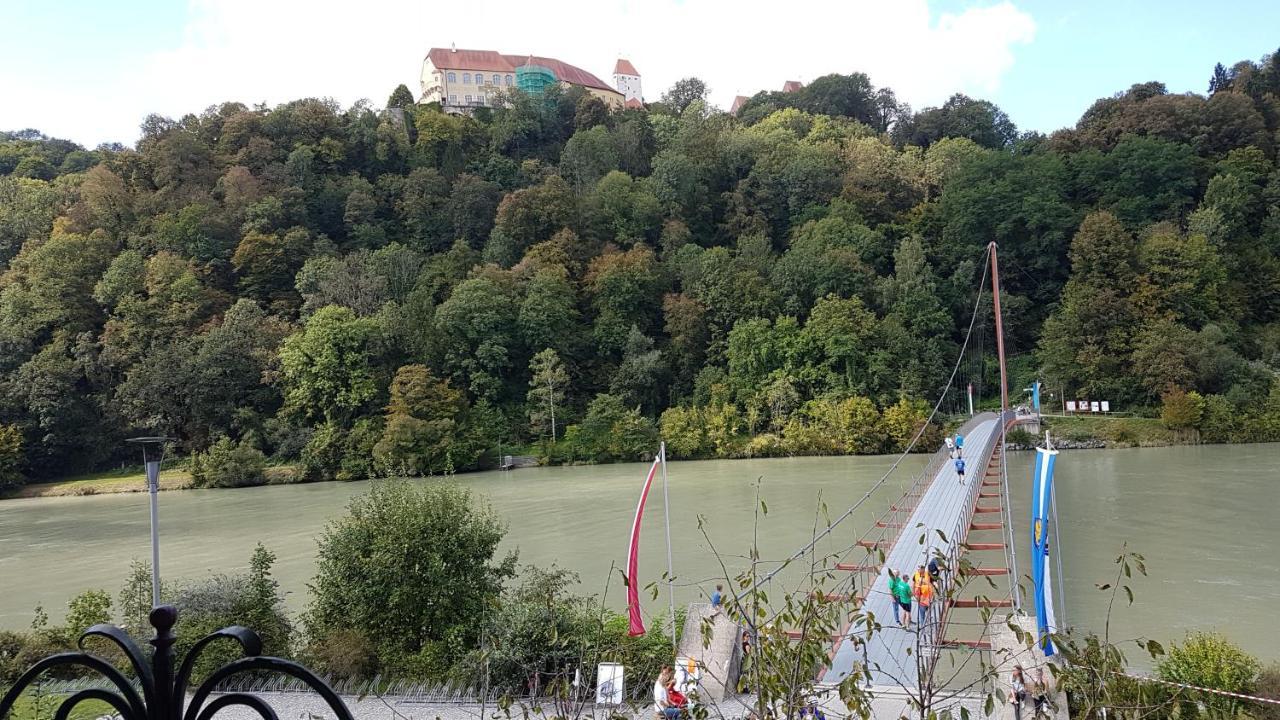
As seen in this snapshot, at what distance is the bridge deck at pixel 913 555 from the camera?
5.62 m

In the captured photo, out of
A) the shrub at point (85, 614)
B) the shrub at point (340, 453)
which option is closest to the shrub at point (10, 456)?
the shrub at point (340, 453)

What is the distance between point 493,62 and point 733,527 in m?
61.2

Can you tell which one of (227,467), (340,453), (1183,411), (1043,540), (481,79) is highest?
(481,79)

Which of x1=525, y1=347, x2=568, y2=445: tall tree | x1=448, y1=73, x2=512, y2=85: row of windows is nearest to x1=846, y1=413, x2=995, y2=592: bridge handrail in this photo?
x1=525, y1=347, x2=568, y2=445: tall tree

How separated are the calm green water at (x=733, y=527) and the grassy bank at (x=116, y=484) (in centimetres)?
160

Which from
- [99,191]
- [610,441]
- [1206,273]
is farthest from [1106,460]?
[99,191]

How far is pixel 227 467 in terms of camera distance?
3359cm

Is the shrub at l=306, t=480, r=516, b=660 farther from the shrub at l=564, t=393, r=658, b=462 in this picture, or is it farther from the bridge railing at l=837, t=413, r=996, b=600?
the shrub at l=564, t=393, r=658, b=462

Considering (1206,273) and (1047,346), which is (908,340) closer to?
(1047,346)

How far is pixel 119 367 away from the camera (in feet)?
126

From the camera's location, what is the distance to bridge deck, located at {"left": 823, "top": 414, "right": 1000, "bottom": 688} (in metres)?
5.62

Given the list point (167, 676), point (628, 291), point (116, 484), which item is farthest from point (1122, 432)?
point (116, 484)

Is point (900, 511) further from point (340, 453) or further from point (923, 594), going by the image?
point (340, 453)

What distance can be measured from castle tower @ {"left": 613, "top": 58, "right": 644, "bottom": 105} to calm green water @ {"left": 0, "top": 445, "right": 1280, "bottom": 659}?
193ft
